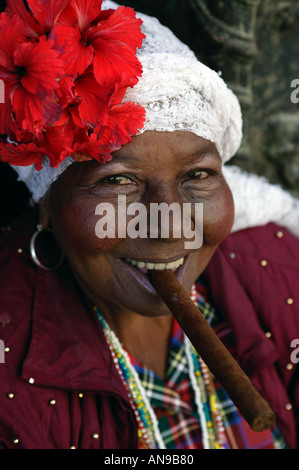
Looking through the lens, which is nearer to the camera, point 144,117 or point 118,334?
point 144,117

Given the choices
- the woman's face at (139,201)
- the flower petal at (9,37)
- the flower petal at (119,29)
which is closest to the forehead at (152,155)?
the woman's face at (139,201)

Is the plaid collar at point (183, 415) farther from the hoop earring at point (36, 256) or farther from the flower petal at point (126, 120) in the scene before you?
the flower petal at point (126, 120)

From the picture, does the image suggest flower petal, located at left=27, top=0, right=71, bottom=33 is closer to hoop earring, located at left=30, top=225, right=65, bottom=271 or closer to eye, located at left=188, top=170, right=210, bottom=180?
eye, located at left=188, top=170, right=210, bottom=180

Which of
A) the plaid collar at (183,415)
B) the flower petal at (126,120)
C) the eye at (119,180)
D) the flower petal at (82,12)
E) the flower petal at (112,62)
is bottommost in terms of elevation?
the plaid collar at (183,415)

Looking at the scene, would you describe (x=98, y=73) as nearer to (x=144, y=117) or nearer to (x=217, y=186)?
(x=144, y=117)

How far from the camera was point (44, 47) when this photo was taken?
1319mm

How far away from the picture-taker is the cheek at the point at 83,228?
1.65 m

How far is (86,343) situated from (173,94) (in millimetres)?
870

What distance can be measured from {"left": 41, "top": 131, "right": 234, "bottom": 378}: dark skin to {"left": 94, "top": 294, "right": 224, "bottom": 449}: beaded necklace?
266 millimetres

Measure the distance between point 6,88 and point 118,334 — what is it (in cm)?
98

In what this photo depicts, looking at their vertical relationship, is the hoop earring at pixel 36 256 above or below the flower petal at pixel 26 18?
below

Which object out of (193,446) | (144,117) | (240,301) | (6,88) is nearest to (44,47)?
(6,88)

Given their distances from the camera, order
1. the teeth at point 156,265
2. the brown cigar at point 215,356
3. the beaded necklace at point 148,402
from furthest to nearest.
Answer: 1. the beaded necklace at point 148,402
2. the teeth at point 156,265
3. the brown cigar at point 215,356

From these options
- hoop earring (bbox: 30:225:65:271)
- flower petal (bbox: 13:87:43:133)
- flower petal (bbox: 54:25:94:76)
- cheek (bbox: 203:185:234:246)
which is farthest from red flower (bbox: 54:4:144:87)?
hoop earring (bbox: 30:225:65:271)
